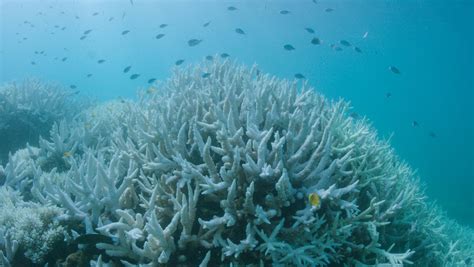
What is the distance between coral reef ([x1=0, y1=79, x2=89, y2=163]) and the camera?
334 inches

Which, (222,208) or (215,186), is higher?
(215,186)

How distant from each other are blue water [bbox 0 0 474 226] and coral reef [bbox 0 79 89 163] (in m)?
9.37

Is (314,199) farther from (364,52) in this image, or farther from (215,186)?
(364,52)

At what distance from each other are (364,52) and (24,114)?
84.5 feet

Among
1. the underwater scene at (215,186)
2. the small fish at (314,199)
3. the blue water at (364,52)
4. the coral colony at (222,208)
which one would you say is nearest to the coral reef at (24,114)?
the underwater scene at (215,186)

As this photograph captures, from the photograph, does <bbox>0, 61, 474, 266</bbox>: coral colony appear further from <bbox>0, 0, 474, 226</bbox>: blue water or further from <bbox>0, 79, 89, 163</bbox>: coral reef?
<bbox>0, 0, 474, 226</bbox>: blue water

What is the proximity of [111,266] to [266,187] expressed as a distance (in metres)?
1.64

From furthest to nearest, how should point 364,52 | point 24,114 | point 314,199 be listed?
point 364,52 → point 24,114 → point 314,199

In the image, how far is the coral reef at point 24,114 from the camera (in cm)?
848

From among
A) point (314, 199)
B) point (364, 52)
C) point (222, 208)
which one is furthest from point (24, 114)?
point (364, 52)

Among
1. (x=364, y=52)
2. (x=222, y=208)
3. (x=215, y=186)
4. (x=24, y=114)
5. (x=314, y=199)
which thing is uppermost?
(x=314, y=199)

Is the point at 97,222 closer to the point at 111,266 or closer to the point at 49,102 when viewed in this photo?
the point at 111,266

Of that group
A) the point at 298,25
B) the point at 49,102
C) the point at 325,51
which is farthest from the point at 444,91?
the point at 49,102

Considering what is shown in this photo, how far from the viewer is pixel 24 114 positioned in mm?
8703
